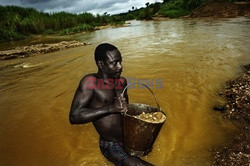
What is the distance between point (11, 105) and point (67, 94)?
114 cm

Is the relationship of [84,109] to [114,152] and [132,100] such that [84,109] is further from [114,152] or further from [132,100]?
[132,100]

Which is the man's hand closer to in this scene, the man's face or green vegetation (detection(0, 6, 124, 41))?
the man's face

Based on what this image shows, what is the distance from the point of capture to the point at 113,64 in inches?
76.0

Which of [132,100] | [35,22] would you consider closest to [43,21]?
[35,22]

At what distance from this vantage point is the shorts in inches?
74.2

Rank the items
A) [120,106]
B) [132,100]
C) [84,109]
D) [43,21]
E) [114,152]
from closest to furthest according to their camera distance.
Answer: [120,106]
[84,109]
[114,152]
[132,100]
[43,21]

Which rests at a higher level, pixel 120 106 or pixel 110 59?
pixel 110 59

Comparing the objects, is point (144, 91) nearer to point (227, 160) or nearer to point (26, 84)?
point (227, 160)

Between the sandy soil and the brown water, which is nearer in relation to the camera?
the brown water

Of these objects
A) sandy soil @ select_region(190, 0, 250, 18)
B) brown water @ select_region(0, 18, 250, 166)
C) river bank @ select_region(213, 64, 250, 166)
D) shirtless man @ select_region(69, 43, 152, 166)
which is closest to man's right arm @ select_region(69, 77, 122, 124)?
shirtless man @ select_region(69, 43, 152, 166)

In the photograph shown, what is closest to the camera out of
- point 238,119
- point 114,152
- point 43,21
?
point 114,152

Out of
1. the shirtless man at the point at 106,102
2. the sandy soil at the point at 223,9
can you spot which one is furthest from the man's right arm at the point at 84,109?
the sandy soil at the point at 223,9

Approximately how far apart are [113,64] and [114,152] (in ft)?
3.03

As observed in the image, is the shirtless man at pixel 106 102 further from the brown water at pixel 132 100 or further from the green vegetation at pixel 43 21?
the green vegetation at pixel 43 21
